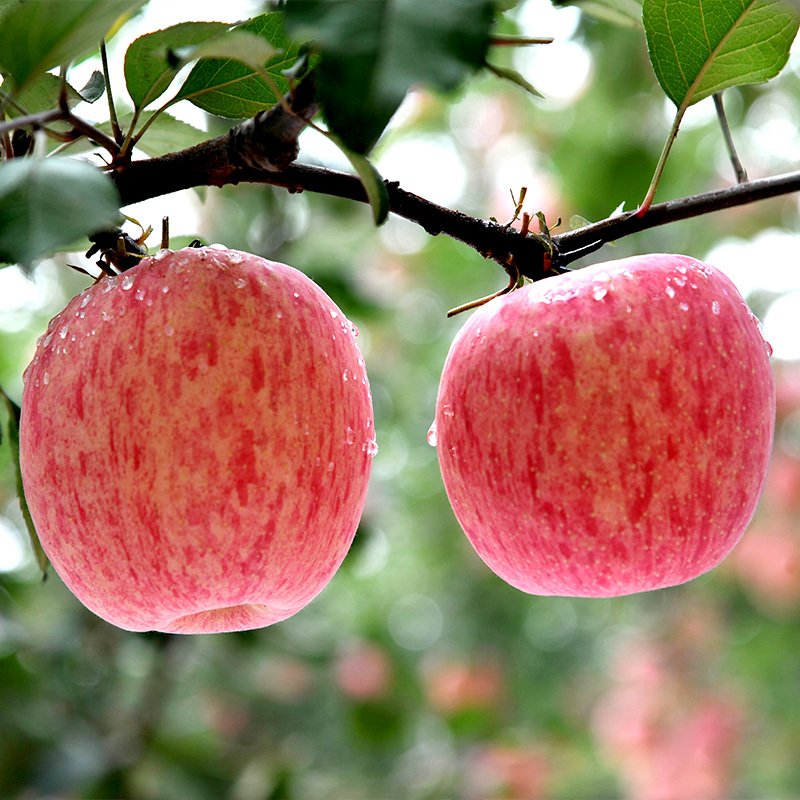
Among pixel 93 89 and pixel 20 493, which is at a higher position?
pixel 93 89

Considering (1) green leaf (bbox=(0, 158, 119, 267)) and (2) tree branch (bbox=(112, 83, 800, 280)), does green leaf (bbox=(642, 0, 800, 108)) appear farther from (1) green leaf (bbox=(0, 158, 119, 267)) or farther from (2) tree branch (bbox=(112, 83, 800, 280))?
(1) green leaf (bbox=(0, 158, 119, 267))

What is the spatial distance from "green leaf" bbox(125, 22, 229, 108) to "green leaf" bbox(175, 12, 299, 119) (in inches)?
1.5

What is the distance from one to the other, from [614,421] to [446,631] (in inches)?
117

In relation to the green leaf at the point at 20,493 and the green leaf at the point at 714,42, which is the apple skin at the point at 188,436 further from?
the green leaf at the point at 714,42

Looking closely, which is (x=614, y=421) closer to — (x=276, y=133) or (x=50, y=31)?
(x=276, y=133)

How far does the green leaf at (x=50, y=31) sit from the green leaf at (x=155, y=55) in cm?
5

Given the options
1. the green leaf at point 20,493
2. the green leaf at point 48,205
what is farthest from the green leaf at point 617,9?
the green leaf at point 20,493

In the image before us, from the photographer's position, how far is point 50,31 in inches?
18.0

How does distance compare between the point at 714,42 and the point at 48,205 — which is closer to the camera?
the point at 48,205

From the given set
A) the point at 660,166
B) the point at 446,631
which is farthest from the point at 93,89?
the point at 446,631

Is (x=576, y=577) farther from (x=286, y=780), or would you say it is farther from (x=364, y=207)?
(x=364, y=207)

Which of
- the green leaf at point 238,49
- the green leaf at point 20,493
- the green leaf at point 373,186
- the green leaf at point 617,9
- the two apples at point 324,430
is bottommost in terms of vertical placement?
the green leaf at point 20,493

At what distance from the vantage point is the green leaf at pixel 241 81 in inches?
22.2

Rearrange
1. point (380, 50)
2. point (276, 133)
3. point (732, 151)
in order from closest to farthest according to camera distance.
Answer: point (380, 50)
point (276, 133)
point (732, 151)
